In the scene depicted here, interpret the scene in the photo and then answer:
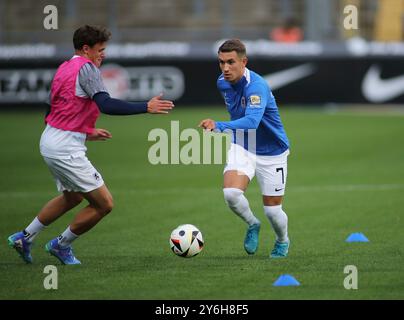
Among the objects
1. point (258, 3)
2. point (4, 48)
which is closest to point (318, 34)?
point (258, 3)

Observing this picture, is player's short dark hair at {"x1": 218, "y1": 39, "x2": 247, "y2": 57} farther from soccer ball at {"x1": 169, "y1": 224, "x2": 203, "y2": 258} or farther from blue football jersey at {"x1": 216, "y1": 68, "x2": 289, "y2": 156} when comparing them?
soccer ball at {"x1": 169, "y1": 224, "x2": 203, "y2": 258}

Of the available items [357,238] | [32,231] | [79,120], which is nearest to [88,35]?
[79,120]

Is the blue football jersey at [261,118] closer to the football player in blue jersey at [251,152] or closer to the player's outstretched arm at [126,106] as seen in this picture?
the football player in blue jersey at [251,152]

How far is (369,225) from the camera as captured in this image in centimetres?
1109

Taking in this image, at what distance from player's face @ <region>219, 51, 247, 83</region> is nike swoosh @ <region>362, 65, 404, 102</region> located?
17.2 metres

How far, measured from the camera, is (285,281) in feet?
25.5

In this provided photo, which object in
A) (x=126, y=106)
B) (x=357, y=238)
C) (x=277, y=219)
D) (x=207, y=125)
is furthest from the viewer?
(x=357, y=238)

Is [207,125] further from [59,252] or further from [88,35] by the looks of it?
[59,252]

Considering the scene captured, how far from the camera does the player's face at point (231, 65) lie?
8.91 meters

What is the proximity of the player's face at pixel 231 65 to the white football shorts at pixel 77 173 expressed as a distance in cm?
161

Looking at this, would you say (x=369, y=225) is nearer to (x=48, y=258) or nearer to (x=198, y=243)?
(x=198, y=243)

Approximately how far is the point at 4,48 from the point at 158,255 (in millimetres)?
17149

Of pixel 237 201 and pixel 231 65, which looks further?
pixel 237 201

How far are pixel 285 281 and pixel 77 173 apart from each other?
2.20m
